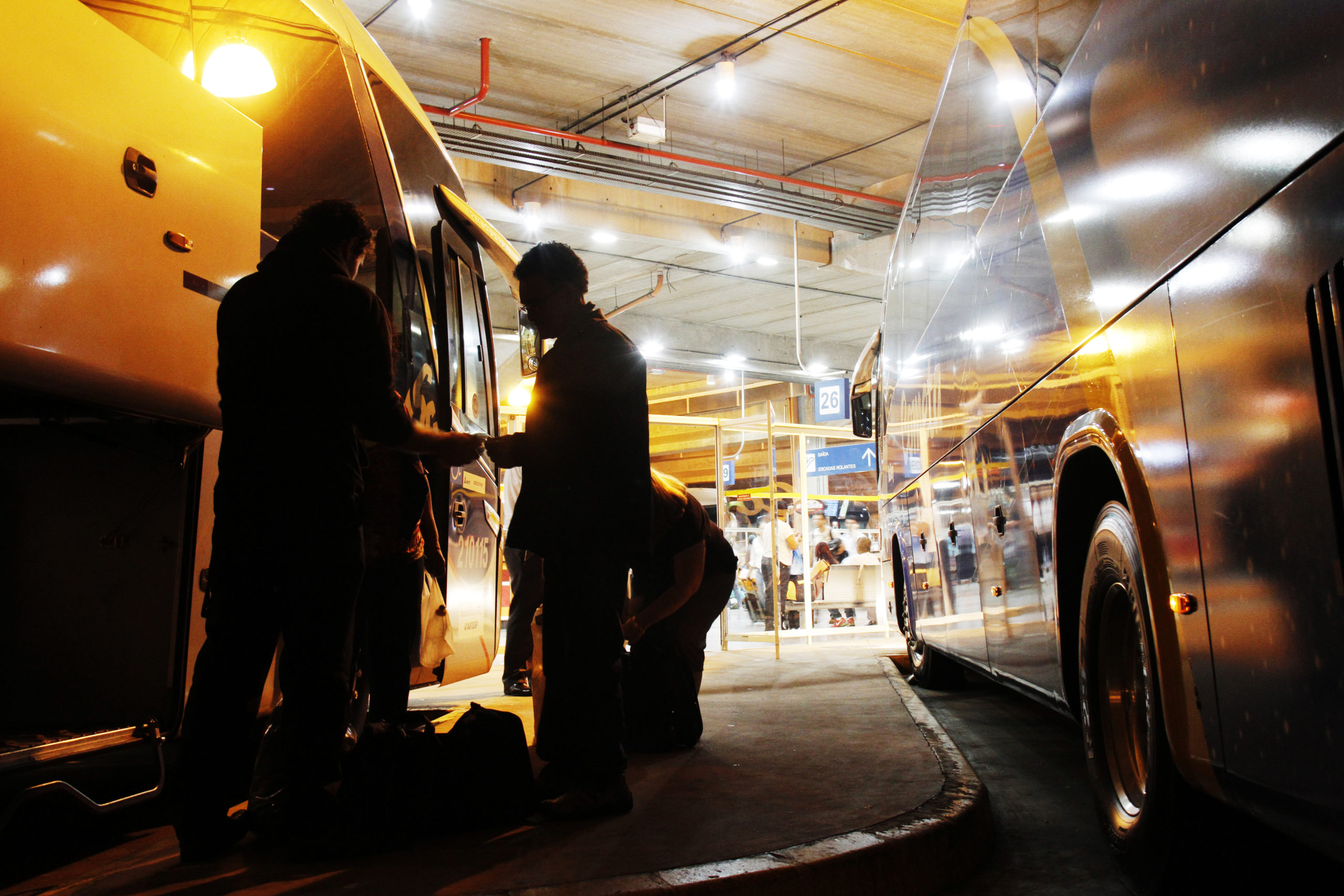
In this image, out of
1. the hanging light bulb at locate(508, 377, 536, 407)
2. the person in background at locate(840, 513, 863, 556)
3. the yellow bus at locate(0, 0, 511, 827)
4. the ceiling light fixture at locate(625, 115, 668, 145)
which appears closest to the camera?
the yellow bus at locate(0, 0, 511, 827)

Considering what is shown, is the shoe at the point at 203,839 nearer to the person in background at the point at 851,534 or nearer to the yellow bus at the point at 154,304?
the yellow bus at the point at 154,304

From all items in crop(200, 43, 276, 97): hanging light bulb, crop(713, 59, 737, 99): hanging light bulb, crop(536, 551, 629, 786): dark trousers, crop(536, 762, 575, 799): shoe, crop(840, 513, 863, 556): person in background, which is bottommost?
crop(536, 762, 575, 799): shoe

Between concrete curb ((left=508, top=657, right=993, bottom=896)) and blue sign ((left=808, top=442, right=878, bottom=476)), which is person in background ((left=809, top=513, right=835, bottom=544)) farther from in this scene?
concrete curb ((left=508, top=657, right=993, bottom=896))

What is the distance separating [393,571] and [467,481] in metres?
1.02

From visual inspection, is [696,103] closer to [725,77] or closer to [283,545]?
[725,77]

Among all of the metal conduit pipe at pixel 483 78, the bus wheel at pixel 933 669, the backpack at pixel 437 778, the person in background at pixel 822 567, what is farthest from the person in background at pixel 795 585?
the backpack at pixel 437 778

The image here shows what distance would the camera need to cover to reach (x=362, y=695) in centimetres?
414

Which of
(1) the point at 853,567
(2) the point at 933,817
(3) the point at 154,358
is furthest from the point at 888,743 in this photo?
(1) the point at 853,567

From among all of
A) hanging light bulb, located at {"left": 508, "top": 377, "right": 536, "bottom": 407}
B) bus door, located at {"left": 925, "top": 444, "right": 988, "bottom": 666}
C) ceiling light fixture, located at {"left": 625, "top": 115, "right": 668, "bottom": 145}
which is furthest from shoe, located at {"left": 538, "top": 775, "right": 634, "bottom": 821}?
ceiling light fixture, located at {"left": 625, "top": 115, "right": 668, "bottom": 145}

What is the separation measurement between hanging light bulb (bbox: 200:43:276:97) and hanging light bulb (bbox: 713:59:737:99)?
6.19m

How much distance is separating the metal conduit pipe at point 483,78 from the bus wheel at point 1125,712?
7569 mm

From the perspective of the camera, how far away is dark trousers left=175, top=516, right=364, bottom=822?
8.82 ft

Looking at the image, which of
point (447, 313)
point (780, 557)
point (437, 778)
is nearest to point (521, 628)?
point (447, 313)

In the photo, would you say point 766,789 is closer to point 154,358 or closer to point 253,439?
point 253,439
